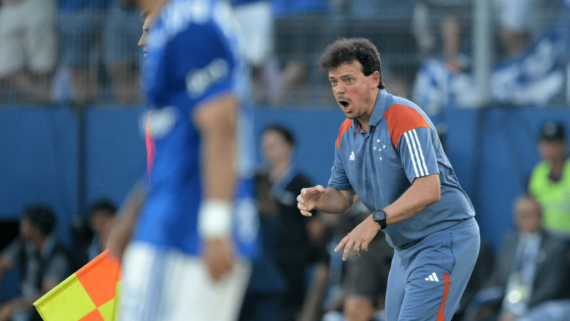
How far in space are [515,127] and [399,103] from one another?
5.67 m

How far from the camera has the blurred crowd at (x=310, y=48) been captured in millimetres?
9672

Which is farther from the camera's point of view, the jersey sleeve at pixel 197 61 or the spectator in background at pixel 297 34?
the spectator in background at pixel 297 34

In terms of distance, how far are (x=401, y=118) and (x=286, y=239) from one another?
4317 millimetres

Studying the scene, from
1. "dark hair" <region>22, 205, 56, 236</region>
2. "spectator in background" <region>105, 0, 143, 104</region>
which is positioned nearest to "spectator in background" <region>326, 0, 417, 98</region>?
"spectator in background" <region>105, 0, 143, 104</region>

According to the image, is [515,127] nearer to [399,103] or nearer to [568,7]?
[568,7]

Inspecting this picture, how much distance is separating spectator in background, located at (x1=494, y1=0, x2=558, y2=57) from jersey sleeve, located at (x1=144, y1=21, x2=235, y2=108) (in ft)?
23.6

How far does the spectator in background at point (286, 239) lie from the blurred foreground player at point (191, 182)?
527cm

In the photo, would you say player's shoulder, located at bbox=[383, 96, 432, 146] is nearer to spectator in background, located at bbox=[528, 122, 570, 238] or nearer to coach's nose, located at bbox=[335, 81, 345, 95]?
coach's nose, located at bbox=[335, 81, 345, 95]

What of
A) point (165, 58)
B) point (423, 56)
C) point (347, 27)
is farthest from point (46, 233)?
point (165, 58)

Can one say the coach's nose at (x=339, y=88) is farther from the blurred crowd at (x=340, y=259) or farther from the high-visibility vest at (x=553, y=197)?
the high-visibility vest at (x=553, y=197)

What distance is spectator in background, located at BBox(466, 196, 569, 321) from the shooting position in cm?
843

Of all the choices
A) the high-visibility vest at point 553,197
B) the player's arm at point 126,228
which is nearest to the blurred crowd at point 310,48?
the high-visibility vest at point 553,197

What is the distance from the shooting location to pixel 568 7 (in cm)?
950

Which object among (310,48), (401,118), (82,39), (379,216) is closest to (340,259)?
(310,48)
